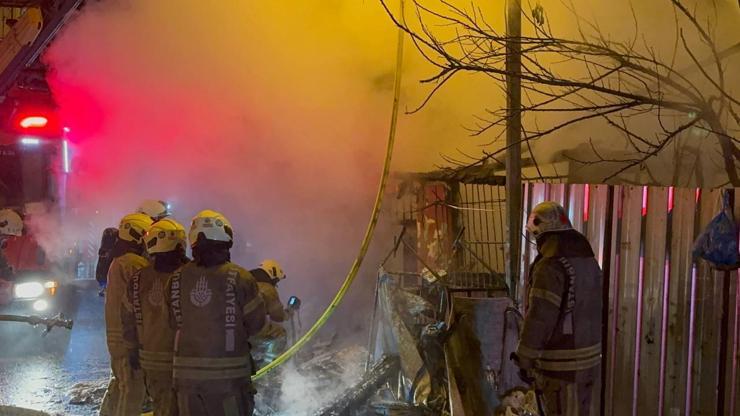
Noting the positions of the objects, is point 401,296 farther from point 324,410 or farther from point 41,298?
point 41,298

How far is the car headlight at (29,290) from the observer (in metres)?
7.34

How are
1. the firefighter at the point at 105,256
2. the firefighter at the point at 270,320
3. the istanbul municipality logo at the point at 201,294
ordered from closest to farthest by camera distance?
the istanbul municipality logo at the point at 201,294, the firefighter at the point at 270,320, the firefighter at the point at 105,256

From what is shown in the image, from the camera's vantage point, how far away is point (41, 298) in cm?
750

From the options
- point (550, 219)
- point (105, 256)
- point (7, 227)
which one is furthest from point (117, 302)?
point (550, 219)

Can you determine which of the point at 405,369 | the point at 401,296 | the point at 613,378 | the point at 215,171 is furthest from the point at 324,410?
the point at 215,171

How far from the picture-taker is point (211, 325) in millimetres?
3557

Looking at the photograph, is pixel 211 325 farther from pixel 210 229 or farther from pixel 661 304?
pixel 661 304

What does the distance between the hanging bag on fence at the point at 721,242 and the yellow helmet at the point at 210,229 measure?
3.08 meters

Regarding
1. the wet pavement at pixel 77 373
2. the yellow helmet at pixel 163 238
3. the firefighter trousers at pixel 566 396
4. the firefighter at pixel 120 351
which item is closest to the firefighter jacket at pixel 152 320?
the yellow helmet at pixel 163 238

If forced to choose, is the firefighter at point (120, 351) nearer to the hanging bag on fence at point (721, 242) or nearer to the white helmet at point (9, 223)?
the white helmet at point (9, 223)

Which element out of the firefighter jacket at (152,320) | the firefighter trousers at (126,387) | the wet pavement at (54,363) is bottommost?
the wet pavement at (54,363)

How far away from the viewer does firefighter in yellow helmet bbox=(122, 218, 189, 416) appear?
163 inches

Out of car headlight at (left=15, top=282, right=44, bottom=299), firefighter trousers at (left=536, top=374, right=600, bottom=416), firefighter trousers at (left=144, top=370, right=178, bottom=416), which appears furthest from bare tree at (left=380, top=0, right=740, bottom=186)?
car headlight at (left=15, top=282, right=44, bottom=299)

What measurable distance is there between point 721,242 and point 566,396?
4.65ft
